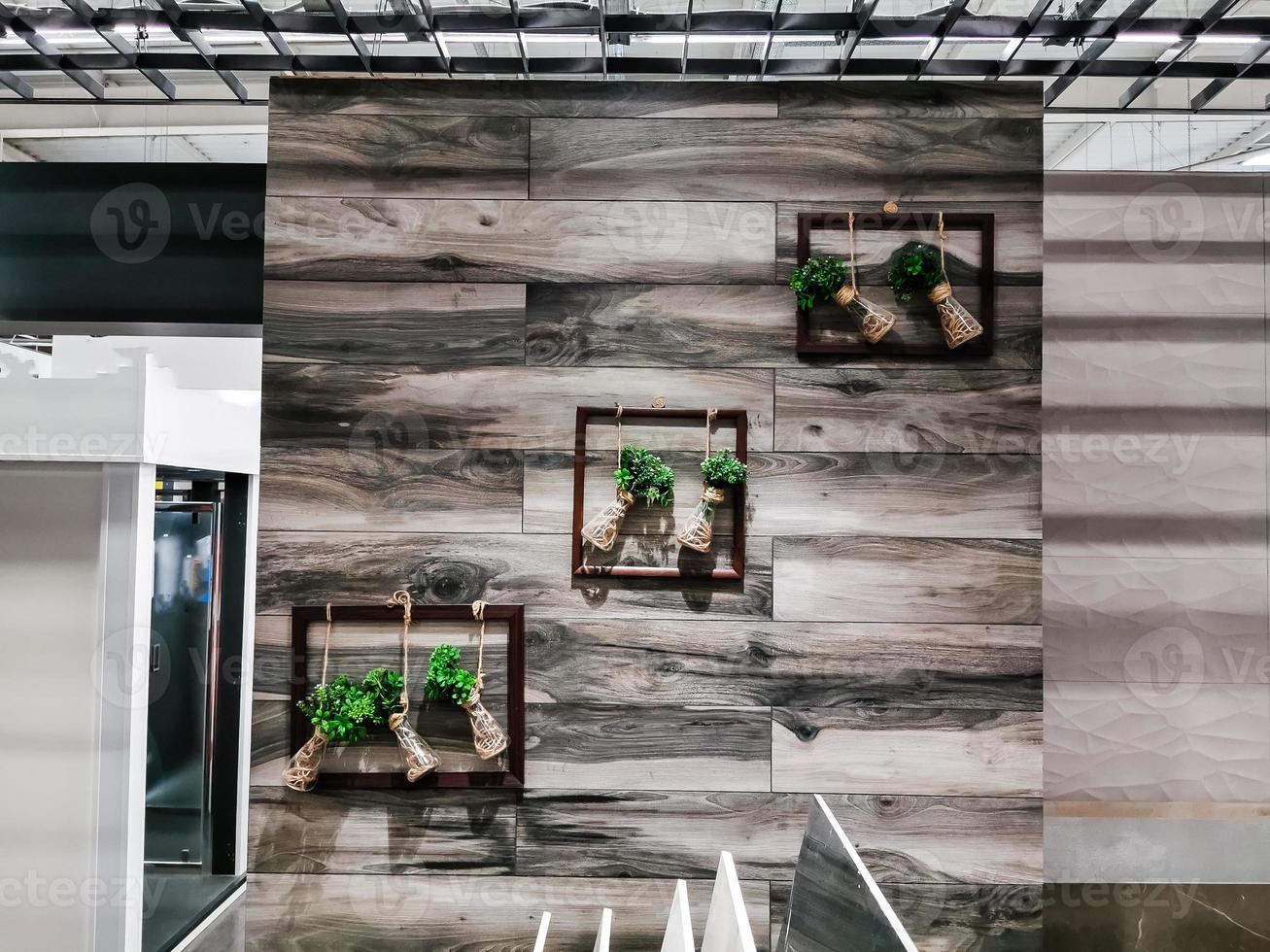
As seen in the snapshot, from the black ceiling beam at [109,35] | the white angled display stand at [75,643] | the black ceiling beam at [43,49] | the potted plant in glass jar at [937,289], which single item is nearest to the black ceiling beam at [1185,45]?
the potted plant in glass jar at [937,289]

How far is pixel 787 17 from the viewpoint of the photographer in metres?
1.60

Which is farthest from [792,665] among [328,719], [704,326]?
[328,719]

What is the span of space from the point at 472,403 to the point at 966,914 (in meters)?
1.61

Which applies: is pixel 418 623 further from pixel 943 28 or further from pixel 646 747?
pixel 943 28

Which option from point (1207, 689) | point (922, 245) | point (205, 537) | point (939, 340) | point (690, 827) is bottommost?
point (690, 827)

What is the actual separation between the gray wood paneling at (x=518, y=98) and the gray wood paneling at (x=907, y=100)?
22mm

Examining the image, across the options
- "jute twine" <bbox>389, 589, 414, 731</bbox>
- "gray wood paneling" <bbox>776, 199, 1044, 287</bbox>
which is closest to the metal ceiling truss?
"gray wood paneling" <bbox>776, 199, 1044, 287</bbox>

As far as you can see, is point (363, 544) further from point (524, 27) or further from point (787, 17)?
point (787, 17)

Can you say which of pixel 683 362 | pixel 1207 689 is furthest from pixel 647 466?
pixel 1207 689

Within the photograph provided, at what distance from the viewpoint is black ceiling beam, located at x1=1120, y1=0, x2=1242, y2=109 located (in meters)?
1.54

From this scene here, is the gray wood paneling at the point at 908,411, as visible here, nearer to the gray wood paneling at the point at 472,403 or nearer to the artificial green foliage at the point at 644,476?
the gray wood paneling at the point at 472,403

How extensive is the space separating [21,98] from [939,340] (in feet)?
8.00

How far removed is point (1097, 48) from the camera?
5.56 feet

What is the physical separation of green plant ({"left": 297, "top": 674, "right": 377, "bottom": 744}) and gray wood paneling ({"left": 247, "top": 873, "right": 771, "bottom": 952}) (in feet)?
1.18
